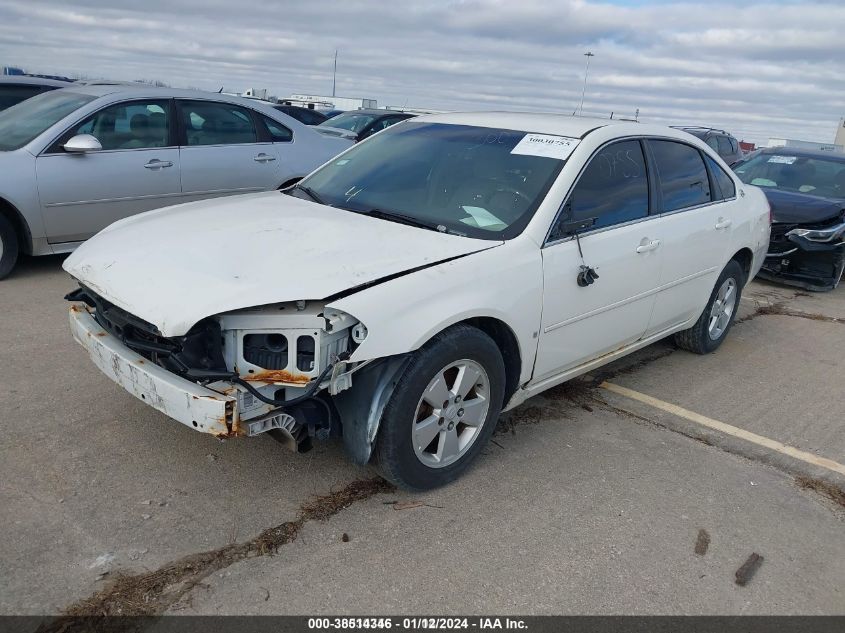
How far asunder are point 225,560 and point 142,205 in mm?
4698

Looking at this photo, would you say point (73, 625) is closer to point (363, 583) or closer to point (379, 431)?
point (363, 583)

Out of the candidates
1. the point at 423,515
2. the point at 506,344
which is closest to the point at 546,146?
the point at 506,344

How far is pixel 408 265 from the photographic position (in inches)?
119

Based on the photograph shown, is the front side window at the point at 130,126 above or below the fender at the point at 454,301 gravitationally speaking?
above

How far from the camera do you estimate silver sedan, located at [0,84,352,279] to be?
6.04 metres

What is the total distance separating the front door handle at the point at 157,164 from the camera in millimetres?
6574

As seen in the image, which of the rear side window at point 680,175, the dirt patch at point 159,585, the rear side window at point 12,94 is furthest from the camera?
the rear side window at point 12,94

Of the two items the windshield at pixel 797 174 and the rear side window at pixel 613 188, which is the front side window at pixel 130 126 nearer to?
the rear side window at pixel 613 188

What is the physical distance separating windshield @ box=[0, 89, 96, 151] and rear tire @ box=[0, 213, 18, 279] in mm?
684

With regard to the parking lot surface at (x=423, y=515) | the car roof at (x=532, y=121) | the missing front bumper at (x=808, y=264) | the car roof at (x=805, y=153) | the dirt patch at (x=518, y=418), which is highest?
the car roof at (x=532, y=121)

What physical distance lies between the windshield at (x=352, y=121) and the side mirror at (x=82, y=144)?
8.15m

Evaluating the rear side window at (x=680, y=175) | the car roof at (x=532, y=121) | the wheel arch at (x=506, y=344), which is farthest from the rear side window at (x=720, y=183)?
the wheel arch at (x=506, y=344)

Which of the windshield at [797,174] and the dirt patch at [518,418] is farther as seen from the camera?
the windshield at [797,174]

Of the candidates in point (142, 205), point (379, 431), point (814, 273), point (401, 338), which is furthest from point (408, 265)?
point (814, 273)
